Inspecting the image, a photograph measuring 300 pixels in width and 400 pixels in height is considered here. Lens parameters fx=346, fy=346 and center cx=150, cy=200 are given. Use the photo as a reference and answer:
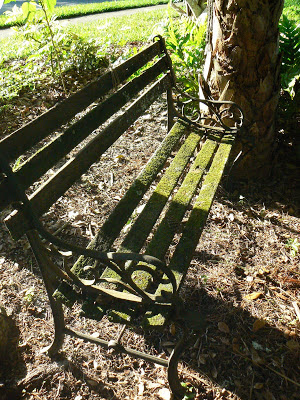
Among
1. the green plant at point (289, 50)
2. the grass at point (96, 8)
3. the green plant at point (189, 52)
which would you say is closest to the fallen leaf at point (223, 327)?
the green plant at point (289, 50)

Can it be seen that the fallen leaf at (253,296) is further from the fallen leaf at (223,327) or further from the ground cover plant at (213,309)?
the fallen leaf at (223,327)

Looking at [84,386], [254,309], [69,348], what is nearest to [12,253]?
[69,348]

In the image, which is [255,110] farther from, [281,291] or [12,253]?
[12,253]

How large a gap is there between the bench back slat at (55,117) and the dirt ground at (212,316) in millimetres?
1304

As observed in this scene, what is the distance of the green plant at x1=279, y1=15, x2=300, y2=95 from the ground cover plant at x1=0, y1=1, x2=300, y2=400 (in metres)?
0.40

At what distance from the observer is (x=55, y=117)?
178 cm

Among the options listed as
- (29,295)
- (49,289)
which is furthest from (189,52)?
(49,289)

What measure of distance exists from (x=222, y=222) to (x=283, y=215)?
55 centimetres

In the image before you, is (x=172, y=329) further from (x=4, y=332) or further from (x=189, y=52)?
(x=189, y=52)

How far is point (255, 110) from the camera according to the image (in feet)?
9.82

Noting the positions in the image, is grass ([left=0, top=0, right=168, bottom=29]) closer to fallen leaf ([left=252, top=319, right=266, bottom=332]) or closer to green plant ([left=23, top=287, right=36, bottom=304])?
green plant ([left=23, top=287, right=36, bottom=304])

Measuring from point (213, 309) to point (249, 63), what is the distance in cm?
193

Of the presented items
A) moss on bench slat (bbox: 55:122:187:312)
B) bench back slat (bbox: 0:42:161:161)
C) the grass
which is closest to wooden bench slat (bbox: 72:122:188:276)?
moss on bench slat (bbox: 55:122:187:312)

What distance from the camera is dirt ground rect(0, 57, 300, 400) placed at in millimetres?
2047
